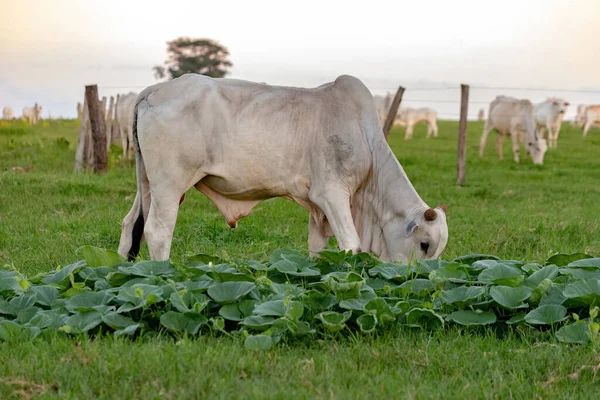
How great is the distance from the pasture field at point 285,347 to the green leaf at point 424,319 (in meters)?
0.06

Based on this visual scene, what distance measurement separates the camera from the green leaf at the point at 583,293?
16.4 ft

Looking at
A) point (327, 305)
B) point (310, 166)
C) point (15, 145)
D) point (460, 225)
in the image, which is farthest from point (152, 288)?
point (15, 145)

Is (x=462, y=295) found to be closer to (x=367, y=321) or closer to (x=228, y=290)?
(x=367, y=321)

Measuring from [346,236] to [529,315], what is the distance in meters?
2.39

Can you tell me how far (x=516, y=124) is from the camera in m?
23.8

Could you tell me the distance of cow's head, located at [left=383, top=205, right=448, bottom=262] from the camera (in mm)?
7129

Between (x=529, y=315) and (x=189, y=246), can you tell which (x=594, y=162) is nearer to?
(x=189, y=246)

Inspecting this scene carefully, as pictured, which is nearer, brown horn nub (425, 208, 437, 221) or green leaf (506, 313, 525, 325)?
green leaf (506, 313, 525, 325)

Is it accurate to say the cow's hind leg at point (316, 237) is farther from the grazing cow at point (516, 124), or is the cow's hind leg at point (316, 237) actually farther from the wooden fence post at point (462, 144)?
the grazing cow at point (516, 124)

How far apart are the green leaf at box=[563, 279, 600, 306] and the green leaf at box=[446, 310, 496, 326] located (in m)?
0.45

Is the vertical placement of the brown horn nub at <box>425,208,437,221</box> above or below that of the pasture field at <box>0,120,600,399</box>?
above

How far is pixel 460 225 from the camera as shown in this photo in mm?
10945

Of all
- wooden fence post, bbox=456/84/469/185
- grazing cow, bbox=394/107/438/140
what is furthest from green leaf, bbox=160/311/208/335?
grazing cow, bbox=394/107/438/140

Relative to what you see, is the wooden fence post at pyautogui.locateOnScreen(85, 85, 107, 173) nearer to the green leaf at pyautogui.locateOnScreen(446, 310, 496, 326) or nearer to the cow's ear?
the cow's ear
